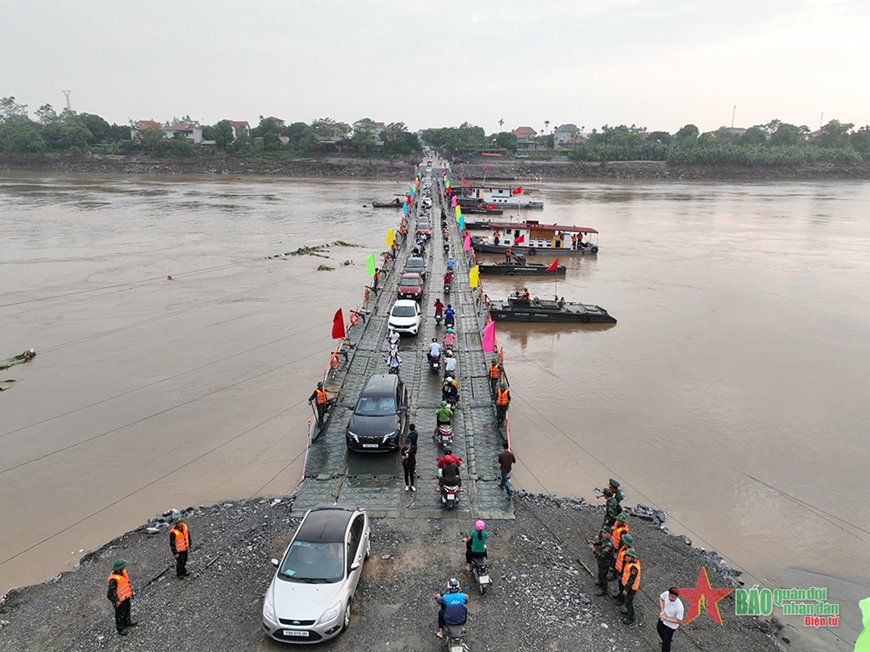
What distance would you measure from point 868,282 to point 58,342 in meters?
48.1

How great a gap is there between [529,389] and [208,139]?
456 feet

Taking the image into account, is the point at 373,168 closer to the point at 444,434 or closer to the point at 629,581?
the point at 444,434

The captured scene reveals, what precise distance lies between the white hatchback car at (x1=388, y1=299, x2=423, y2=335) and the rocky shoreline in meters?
93.5

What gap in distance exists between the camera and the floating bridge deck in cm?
1177

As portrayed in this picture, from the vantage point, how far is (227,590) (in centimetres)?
931

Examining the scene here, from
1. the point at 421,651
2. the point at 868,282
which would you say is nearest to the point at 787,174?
the point at 868,282

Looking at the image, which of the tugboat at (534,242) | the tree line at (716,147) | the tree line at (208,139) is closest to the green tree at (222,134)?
the tree line at (208,139)

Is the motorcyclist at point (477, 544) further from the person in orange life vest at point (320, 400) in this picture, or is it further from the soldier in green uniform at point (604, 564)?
the person in orange life vest at point (320, 400)

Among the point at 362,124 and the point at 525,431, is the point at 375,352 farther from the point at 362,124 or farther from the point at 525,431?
the point at 362,124

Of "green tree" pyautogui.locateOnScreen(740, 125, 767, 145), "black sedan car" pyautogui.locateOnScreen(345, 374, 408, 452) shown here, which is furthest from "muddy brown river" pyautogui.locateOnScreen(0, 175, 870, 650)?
"green tree" pyautogui.locateOnScreen(740, 125, 767, 145)

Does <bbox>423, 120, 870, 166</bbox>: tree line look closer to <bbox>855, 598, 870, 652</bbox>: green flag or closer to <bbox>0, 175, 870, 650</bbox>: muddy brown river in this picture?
<bbox>0, 175, 870, 650</bbox>: muddy brown river

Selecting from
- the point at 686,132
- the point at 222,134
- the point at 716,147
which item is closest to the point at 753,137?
the point at 686,132

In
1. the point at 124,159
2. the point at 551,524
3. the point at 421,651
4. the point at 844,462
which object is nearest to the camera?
the point at 421,651

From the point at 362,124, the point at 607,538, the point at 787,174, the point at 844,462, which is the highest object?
the point at 362,124
